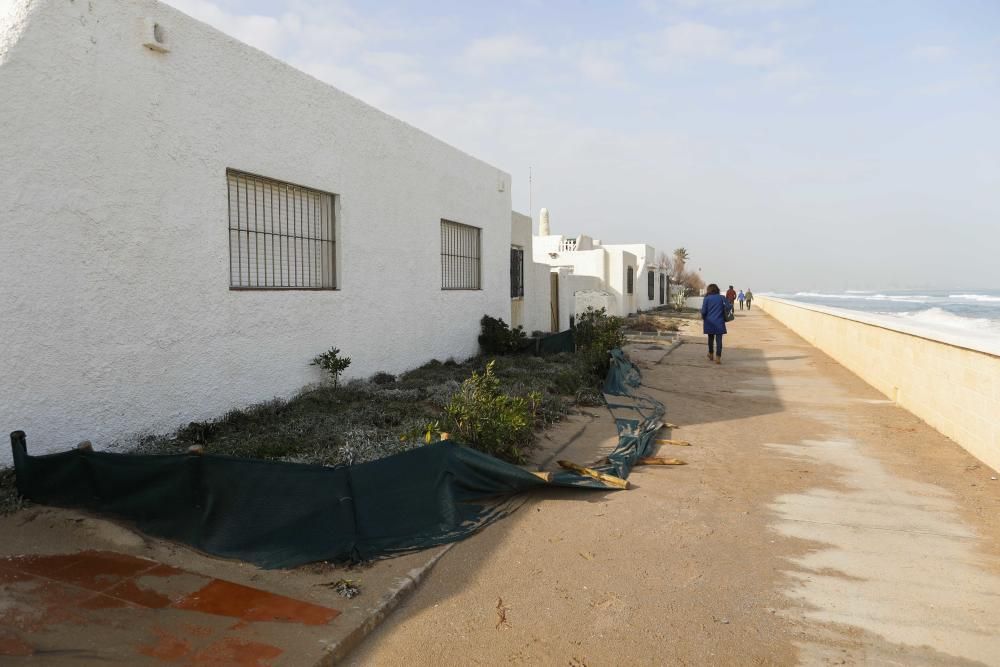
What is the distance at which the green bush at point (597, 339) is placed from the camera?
10.3 meters

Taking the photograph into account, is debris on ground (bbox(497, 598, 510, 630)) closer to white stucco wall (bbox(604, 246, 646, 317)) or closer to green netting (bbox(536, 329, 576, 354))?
green netting (bbox(536, 329, 576, 354))

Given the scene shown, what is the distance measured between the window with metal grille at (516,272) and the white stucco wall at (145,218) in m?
6.16

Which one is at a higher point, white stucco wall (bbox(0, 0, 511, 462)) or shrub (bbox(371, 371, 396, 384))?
white stucco wall (bbox(0, 0, 511, 462))

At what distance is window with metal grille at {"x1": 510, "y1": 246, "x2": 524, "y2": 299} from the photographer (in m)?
14.4

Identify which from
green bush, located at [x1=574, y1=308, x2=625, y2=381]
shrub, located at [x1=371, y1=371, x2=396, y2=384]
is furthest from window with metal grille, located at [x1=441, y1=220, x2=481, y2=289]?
shrub, located at [x1=371, y1=371, x2=396, y2=384]

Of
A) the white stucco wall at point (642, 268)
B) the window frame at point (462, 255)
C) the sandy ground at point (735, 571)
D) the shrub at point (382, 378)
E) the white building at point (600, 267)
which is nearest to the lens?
the sandy ground at point (735, 571)

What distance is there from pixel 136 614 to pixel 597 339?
886 cm

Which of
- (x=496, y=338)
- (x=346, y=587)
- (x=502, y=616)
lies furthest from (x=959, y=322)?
(x=346, y=587)

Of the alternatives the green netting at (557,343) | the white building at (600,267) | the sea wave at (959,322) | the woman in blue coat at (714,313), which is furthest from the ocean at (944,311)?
the white building at (600,267)

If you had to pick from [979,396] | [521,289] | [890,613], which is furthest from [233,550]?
[521,289]

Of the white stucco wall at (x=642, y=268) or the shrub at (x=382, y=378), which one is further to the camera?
the white stucco wall at (x=642, y=268)

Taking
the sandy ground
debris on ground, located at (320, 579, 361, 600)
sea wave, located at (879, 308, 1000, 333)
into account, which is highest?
sea wave, located at (879, 308, 1000, 333)

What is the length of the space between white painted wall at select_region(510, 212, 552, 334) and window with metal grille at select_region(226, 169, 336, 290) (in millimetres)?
6611

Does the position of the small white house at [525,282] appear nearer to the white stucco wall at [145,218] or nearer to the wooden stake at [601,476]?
the white stucco wall at [145,218]
